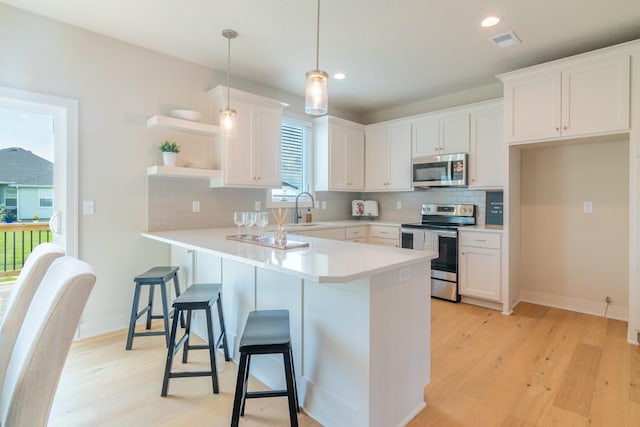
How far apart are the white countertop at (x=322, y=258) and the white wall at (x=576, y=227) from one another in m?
2.70

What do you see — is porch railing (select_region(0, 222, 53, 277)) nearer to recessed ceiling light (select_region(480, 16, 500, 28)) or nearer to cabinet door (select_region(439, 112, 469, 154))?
recessed ceiling light (select_region(480, 16, 500, 28))

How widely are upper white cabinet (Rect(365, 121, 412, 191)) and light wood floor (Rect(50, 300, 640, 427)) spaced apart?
233 centimetres

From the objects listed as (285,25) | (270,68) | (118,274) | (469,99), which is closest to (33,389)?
(118,274)

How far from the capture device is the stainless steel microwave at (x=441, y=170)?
4.00 metres

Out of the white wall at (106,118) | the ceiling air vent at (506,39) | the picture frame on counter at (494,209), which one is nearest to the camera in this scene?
the white wall at (106,118)

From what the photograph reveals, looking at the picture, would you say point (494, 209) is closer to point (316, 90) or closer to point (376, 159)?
point (376, 159)

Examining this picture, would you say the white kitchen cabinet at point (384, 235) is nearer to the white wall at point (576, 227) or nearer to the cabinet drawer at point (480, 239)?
the cabinet drawer at point (480, 239)

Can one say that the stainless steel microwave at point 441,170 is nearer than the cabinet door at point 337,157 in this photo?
Yes

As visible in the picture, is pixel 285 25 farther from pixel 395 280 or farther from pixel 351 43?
pixel 395 280

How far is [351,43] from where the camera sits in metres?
3.04

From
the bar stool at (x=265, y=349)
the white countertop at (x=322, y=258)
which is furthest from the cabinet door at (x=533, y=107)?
the bar stool at (x=265, y=349)

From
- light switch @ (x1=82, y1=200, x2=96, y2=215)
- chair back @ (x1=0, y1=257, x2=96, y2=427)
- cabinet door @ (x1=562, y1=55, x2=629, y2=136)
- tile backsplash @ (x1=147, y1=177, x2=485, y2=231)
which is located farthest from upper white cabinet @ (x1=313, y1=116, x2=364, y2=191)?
chair back @ (x1=0, y1=257, x2=96, y2=427)

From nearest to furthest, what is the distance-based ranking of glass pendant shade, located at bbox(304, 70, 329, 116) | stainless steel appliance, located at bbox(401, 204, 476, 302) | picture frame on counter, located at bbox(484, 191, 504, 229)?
glass pendant shade, located at bbox(304, 70, 329, 116) < picture frame on counter, located at bbox(484, 191, 504, 229) < stainless steel appliance, located at bbox(401, 204, 476, 302)

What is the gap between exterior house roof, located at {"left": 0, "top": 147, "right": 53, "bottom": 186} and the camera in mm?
2600
